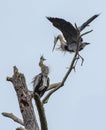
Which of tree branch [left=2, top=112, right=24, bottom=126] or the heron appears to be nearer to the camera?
tree branch [left=2, top=112, right=24, bottom=126]

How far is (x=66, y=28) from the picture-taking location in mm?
11172

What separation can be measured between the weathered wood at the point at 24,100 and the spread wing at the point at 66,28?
4.80 feet

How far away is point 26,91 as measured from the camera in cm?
1010

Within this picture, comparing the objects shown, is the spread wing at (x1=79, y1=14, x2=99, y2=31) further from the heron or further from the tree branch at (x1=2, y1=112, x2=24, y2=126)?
the tree branch at (x1=2, y1=112, x2=24, y2=126)

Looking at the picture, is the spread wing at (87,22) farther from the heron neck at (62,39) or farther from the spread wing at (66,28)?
the heron neck at (62,39)

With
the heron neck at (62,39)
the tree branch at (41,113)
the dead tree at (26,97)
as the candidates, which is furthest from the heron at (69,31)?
the tree branch at (41,113)

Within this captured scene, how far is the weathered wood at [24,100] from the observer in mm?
9898

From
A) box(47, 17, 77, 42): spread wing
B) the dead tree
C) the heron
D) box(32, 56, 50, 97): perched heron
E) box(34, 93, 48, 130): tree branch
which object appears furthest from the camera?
box(47, 17, 77, 42): spread wing

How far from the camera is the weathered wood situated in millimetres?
9898

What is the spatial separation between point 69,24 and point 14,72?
150 centimetres

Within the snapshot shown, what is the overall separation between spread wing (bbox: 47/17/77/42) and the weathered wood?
146 centimetres

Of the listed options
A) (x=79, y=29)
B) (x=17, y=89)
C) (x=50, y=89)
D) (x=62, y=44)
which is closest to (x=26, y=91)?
(x=17, y=89)

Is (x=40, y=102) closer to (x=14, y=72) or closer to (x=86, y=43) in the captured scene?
(x=14, y=72)

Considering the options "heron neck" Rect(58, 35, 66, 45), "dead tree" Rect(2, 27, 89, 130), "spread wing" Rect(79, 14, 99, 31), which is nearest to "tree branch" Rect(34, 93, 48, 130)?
"dead tree" Rect(2, 27, 89, 130)
